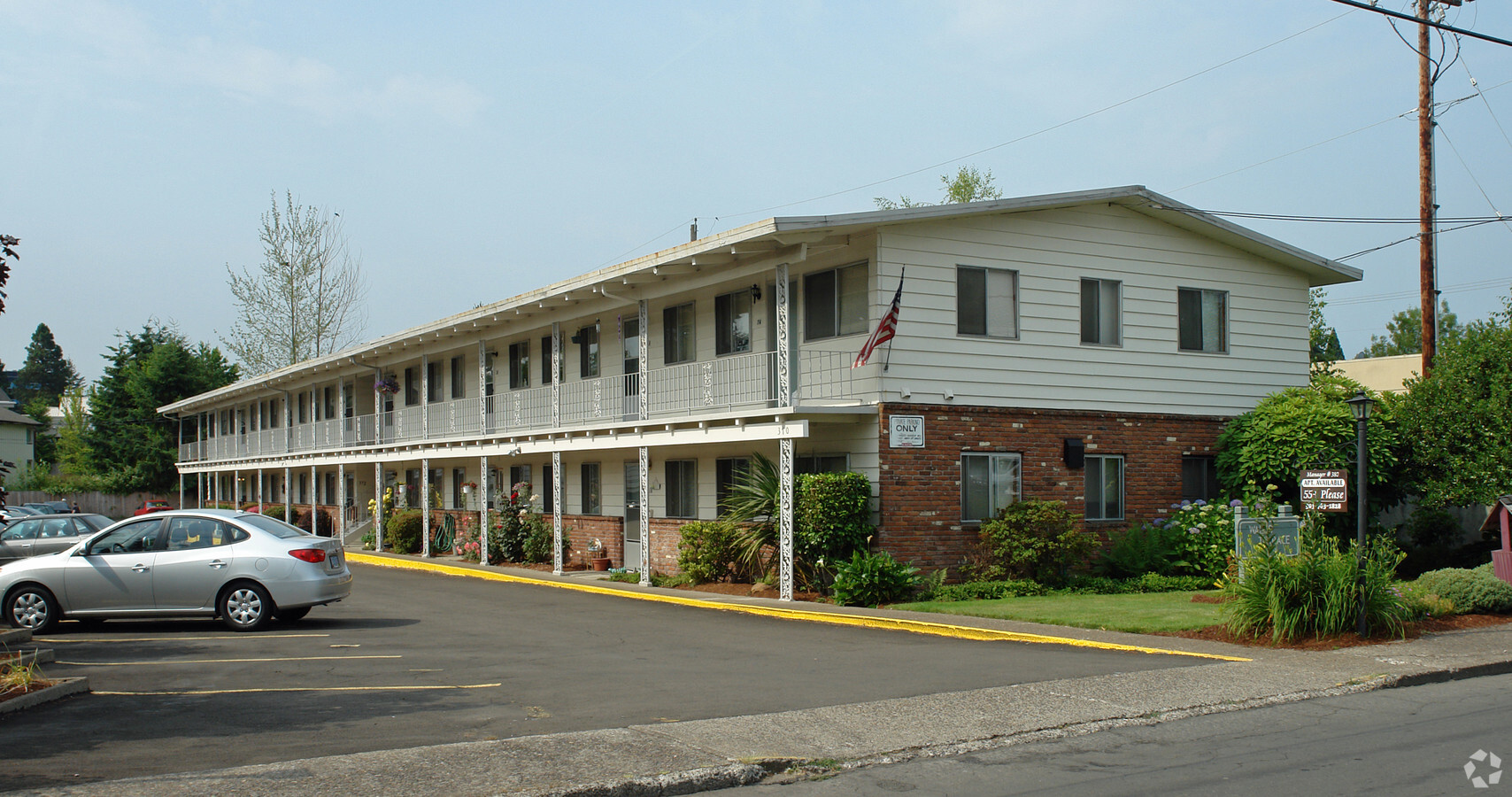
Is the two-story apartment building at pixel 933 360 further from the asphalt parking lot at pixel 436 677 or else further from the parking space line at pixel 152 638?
the parking space line at pixel 152 638

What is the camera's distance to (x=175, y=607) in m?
14.6

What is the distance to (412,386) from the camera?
3662 centimetres

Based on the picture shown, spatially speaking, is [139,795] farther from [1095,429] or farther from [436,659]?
[1095,429]

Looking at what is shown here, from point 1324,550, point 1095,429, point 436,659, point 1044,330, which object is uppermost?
point 1044,330

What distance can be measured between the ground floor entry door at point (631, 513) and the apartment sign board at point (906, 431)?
8.19 meters

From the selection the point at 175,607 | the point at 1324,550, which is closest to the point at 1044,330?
the point at 1324,550

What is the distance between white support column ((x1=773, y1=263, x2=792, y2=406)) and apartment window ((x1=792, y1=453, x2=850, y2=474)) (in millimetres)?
1348

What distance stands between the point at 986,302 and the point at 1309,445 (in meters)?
6.03

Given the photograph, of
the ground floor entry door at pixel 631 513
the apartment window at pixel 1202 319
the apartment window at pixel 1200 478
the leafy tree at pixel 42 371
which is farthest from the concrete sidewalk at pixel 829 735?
the leafy tree at pixel 42 371

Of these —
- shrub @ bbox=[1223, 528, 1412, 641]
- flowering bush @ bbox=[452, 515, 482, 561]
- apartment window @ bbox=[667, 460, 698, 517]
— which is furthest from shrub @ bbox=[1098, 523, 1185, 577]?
flowering bush @ bbox=[452, 515, 482, 561]

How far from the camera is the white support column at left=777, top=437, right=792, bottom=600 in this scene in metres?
18.2

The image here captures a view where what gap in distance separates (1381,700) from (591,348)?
19.9 m

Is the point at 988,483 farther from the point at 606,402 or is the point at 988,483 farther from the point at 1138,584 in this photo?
the point at 606,402

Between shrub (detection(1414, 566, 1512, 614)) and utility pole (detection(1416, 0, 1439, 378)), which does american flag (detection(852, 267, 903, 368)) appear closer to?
shrub (detection(1414, 566, 1512, 614))
